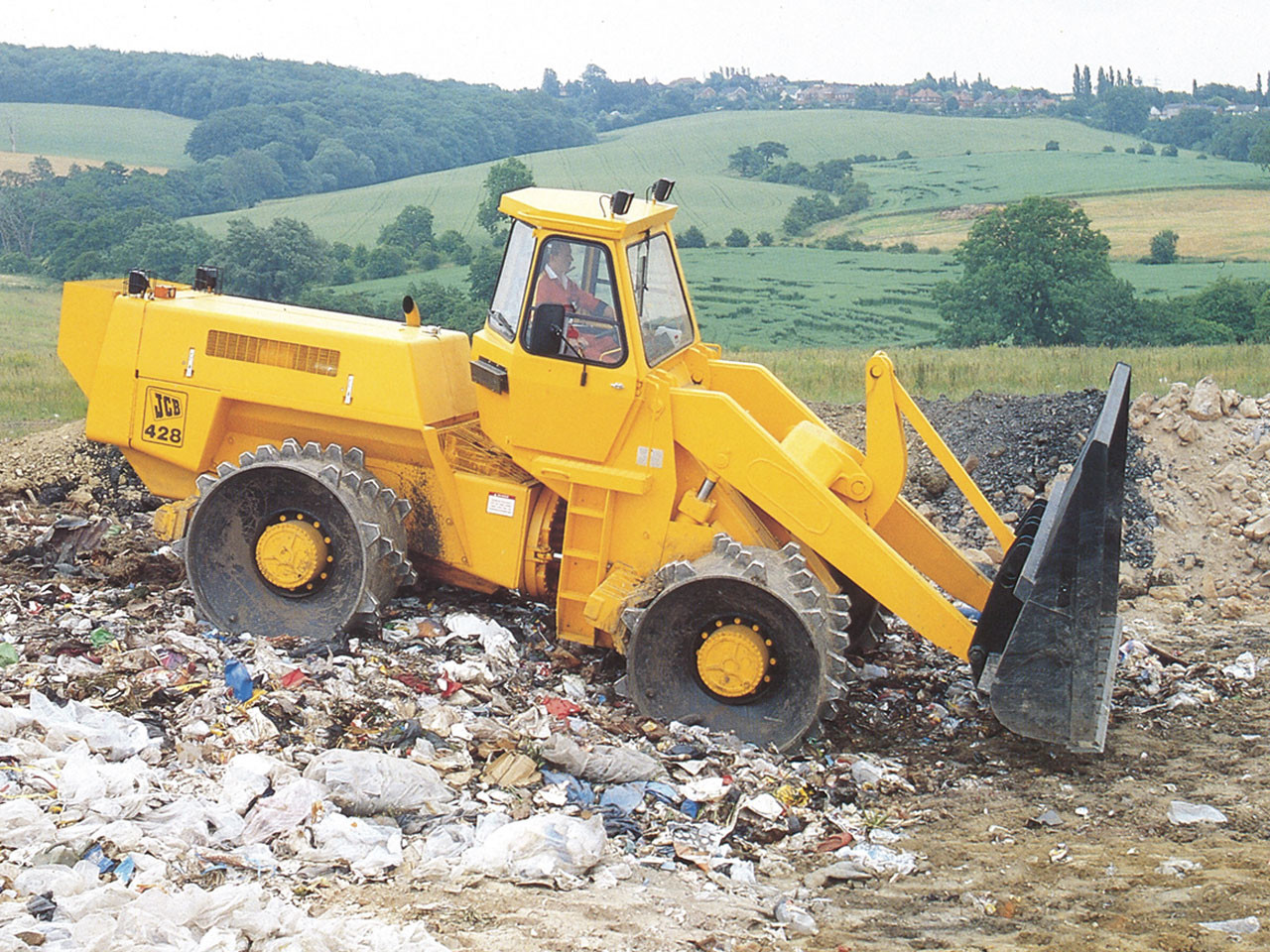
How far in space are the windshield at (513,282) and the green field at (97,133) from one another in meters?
49.2

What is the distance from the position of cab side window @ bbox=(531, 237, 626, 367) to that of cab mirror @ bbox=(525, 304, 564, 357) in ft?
0.08

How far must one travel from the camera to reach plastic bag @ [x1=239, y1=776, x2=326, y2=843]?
4891mm

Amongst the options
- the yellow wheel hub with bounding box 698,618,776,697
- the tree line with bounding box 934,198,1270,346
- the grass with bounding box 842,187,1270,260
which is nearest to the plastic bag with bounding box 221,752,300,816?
the yellow wheel hub with bounding box 698,618,776,697

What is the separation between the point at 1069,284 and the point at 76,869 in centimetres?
3092

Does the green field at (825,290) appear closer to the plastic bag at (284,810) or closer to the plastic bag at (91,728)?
the plastic bag at (91,728)

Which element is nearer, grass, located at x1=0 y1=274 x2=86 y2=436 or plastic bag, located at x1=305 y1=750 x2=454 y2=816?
plastic bag, located at x1=305 y1=750 x2=454 y2=816

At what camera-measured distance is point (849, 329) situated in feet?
113

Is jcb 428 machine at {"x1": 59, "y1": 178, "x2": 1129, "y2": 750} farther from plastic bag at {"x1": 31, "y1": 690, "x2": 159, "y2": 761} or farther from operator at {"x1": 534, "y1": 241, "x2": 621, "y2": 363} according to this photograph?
plastic bag at {"x1": 31, "y1": 690, "x2": 159, "y2": 761}

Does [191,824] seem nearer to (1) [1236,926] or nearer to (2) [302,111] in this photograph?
(1) [1236,926]


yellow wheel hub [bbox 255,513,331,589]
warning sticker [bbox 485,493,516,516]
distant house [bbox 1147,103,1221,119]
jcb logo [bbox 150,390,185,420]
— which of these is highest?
distant house [bbox 1147,103,1221,119]

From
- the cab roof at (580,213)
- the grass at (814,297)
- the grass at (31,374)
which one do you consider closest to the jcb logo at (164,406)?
the cab roof at (580,213)

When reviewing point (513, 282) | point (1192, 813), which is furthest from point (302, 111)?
point (1192, 813)

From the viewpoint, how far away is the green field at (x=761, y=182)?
156 ft

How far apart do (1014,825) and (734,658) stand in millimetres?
1471
